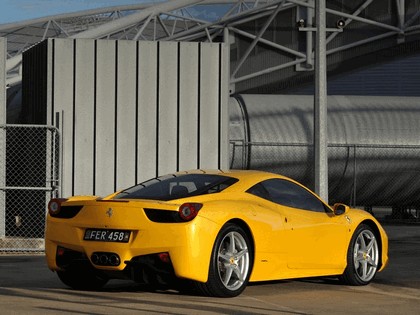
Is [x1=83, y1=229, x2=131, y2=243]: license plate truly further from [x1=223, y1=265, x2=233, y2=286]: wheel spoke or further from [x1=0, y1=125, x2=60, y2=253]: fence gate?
[x1=0, y1=125, x2=60, y2=253]: fence gate

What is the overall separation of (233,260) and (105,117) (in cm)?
1025

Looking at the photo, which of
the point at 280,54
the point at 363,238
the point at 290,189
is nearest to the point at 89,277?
the point at 290,189

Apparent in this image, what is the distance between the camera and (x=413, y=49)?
4194 cm

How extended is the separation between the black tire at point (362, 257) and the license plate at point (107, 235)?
115 inches

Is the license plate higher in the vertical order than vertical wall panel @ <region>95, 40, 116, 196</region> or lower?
lower

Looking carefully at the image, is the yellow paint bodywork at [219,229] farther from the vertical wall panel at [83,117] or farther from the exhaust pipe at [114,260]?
the vertical wall panel at [83,117]

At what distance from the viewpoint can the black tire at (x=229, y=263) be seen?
36.4ft

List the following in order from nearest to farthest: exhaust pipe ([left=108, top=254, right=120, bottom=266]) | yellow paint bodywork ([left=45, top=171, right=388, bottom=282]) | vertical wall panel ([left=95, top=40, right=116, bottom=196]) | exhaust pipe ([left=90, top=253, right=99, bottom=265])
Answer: yellow paint bodywork ([left=45, top=171, right=388, bottom=282]) → exhaust pipe ([left=108, top=254, right=120, bottom=266]) → exhaust pipe ([left=90, top=253, right=99, bottom=265]) → vertical wall panel ([left=95, top=40, right=116, bottom=196])

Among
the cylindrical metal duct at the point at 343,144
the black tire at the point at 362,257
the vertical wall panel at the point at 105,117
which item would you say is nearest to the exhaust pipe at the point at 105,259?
the black tire at the point at 362,257

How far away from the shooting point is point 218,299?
1109cm

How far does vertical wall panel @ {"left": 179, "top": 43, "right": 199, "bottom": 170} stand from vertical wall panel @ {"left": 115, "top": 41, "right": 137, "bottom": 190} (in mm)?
864

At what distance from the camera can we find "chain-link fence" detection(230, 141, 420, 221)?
1110 inches

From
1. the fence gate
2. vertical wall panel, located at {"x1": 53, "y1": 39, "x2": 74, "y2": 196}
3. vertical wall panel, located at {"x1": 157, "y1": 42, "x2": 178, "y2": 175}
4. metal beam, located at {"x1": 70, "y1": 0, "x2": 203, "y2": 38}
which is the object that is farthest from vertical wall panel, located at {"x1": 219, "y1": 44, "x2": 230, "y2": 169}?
metal beam, located at {"x1": 70, "y1": 0, "x2": 203, "y2": 38}

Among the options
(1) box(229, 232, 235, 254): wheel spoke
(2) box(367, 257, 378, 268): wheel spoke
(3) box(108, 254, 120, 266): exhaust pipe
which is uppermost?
(1) box(229, 232, 235, 254): wheel spoke
